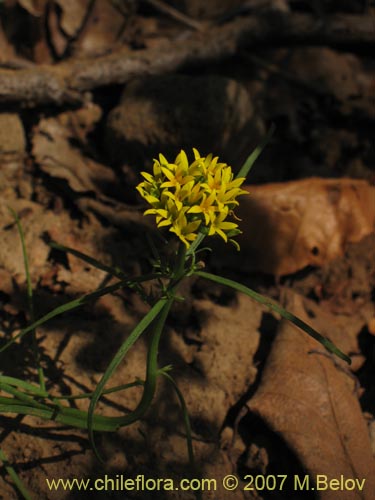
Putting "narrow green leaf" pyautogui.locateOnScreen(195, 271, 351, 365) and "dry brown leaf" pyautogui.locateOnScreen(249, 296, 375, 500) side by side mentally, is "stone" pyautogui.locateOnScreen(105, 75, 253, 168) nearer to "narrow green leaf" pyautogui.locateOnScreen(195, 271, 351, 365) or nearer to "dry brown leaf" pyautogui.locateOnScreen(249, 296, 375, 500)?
"dry brown leaf" pyautogui.locateOnScreen(249, 296, 375, 500)

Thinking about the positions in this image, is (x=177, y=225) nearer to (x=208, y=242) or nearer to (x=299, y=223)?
(x=208, y=242)

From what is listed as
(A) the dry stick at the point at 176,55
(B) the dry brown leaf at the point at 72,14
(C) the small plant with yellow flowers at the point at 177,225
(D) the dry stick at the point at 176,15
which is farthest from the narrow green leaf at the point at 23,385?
(D) the dry stick at the point at 176,15

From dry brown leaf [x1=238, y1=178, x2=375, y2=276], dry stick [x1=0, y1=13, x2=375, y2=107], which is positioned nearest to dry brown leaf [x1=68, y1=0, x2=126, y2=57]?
dry stick [x1=0, y1=13, x2=375, y2=107]

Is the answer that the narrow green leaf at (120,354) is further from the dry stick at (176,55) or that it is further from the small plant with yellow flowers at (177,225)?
the dry stick at (176,55)

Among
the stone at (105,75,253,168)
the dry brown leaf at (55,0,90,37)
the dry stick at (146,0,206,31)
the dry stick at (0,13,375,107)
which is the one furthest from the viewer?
the dry stick at (146,0,206,31)

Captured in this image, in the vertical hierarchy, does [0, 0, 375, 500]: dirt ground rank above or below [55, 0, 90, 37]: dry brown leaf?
below

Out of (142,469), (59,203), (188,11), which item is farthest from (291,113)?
(142,469)

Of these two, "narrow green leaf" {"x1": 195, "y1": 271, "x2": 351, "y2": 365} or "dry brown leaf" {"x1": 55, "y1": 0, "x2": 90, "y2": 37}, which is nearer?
"narrow green leaf" {"x1": 195, "y1": 271, "x2": 351, "y2": 365}
